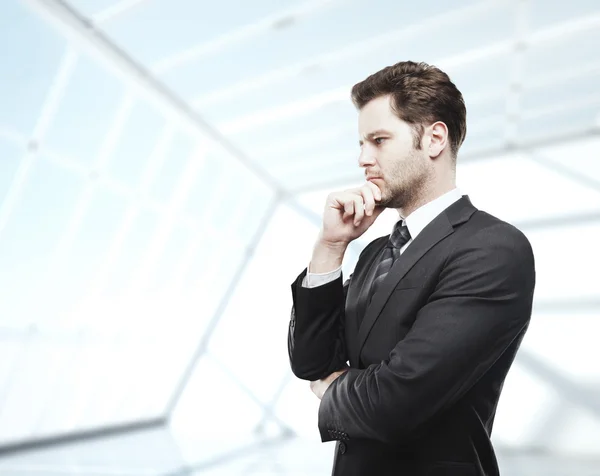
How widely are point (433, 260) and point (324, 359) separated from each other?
566 millimetres

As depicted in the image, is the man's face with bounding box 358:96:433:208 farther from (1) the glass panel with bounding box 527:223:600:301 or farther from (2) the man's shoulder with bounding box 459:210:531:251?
(1) the glass panel with bounding box 527:223:600:301

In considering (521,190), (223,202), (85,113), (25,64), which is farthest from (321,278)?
(223,202)

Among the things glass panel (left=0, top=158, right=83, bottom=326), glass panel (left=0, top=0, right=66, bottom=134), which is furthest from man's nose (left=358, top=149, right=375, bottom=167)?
glass panel (left=0, top=158, right=83, bottom=326)

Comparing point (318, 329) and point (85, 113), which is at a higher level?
point (85, 113)

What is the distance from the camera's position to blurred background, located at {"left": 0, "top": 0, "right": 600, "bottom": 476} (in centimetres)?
834

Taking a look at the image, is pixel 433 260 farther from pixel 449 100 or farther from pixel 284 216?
pixel 284 216

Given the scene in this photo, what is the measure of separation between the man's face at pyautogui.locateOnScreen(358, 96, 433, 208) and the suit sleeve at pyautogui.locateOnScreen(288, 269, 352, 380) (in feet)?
1.26

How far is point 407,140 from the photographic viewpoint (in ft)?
6.33

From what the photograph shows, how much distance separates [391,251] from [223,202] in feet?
Result: 39.7

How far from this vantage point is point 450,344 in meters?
1.56

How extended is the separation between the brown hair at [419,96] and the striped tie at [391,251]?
34cm

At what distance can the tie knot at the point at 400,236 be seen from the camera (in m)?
2.05

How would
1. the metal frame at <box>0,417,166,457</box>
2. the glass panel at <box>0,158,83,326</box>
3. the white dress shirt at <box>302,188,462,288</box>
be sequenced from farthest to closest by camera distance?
the metal frame at <box>0,417,166,457</box>
the glass panel at <box>0,158,83,326</box>
the white dress shirt at <box>302,188,462,288</box>

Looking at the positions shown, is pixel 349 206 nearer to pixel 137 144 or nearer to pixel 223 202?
pixel 137 144
